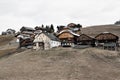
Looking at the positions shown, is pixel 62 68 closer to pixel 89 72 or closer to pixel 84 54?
pixel 89 72

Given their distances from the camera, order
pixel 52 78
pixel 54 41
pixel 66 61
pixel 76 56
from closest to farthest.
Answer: pixel 52 78
pixel 66 61
pixel 76 56
pixel 54 41

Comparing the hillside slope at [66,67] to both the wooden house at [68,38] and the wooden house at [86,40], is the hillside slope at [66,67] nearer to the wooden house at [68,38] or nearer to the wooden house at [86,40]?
the wooden house at [86,40]

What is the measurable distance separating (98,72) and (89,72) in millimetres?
1656

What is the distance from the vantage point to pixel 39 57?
51.2 m

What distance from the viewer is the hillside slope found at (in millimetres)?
35281

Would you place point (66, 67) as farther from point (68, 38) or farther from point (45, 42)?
point (68, 38)

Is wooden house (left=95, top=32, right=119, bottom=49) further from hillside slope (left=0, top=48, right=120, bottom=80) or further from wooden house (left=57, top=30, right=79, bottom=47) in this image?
hillside slope (left=0, top=48, right=120, bottom=80)

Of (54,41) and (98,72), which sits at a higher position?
(54,41)

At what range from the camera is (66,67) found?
41094mm

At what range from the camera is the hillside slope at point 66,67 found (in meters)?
35.3

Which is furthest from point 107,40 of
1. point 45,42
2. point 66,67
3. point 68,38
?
point 66,67

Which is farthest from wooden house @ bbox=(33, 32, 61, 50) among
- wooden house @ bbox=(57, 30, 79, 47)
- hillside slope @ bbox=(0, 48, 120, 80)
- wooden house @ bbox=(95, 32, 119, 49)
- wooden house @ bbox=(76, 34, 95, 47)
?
wooden house @ bbox=(95, 32, 119, 49)

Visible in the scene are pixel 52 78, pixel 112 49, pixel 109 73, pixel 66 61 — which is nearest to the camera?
pixel 52 78

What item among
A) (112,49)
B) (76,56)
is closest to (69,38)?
(112,49)
